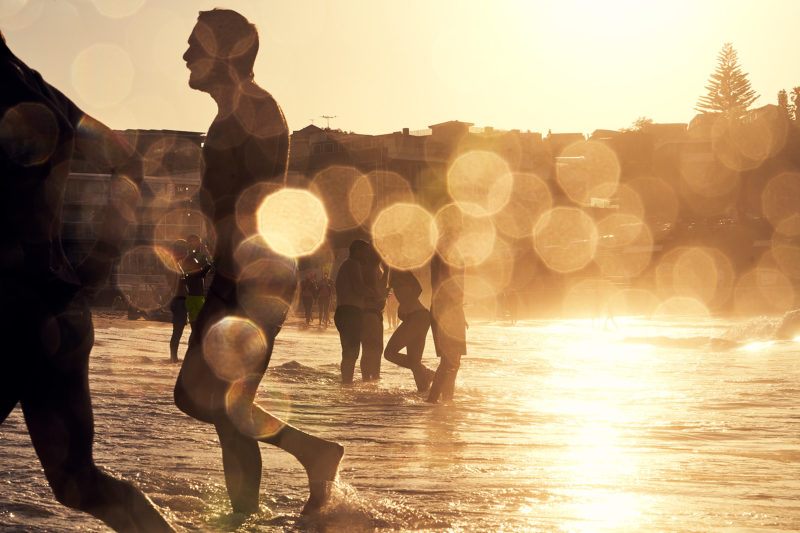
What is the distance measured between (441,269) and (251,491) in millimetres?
6557

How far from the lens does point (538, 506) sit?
5246 millimetres

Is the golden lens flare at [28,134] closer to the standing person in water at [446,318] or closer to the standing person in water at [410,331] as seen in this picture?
the standing person in water at [446,318]

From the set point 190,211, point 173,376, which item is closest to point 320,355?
point 173,376

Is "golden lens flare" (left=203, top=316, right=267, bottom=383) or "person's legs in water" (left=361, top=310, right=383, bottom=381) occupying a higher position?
"golden lens flare" (left=203, top=316, right=267, bottom=383)

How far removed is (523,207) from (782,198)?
2154 cm

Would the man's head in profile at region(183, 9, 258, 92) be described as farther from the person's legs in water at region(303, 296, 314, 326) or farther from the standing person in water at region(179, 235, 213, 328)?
the person's legs in water at region(303, 296, 314, 326)

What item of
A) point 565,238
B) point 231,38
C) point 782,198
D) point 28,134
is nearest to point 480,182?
point 565,238

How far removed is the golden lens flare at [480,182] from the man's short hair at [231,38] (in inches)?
2945

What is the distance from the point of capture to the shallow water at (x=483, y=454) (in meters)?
4.91

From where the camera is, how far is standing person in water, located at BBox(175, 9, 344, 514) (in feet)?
13.6

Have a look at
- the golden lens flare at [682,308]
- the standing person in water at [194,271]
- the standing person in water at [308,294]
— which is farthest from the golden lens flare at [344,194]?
the standing person in water at [194,271]

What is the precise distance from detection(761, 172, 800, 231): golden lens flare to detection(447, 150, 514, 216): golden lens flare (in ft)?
69.1

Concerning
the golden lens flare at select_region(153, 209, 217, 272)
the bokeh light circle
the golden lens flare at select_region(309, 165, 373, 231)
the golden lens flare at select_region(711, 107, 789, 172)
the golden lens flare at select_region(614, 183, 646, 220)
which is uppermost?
the golden lens flare at select_region(711, 107, 789, 172)

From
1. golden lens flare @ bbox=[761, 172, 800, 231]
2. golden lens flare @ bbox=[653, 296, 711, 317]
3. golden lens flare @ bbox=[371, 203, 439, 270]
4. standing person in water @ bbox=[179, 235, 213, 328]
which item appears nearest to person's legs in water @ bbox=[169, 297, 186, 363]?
standing person in water @ bbox=[179, 235, 213, 328]
